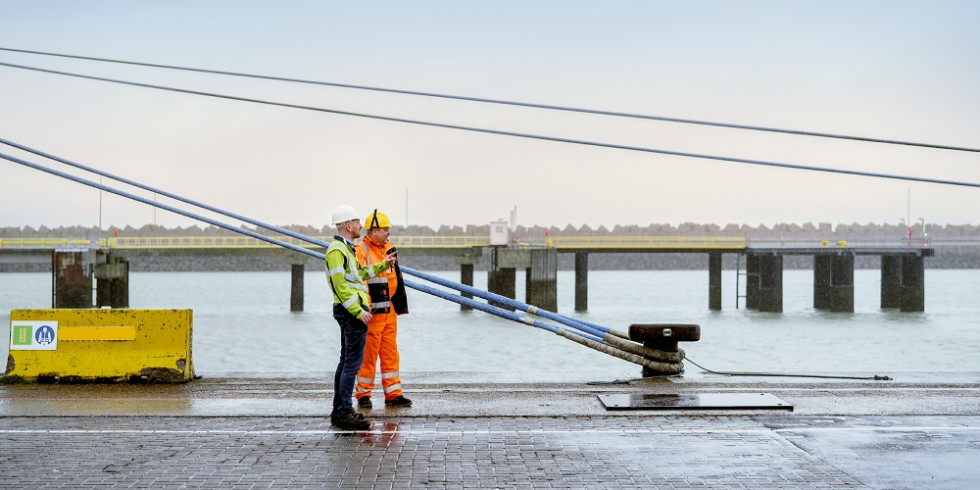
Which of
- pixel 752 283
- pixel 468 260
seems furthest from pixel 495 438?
pixel 752 283

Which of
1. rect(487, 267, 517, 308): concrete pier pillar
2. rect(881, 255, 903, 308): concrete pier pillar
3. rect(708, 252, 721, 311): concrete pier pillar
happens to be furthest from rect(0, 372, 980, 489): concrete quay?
rect(881, 255, 903, 308): concrete pier pillar

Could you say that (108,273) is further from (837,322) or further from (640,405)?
(640,405)

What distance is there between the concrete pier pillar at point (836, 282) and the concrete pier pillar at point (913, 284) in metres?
3.39

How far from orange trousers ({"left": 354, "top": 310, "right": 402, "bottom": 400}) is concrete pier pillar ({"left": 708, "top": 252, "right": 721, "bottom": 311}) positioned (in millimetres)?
56386

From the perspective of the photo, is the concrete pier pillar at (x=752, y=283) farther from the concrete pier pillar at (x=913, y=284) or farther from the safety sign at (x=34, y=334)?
the safety sign at (x=34, y=334)

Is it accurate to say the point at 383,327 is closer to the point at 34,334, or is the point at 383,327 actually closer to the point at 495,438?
the point at 495,438

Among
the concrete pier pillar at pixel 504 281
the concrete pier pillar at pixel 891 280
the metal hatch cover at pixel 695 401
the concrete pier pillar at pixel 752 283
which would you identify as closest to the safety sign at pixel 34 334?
the metal hatch cover at pixel 695 401

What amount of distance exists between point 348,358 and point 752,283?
197 feet

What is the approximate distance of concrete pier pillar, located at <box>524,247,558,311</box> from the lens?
174 feet

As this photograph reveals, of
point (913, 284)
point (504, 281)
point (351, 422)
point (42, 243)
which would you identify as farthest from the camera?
point (42, 243)

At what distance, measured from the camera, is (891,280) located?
65750 millimetres

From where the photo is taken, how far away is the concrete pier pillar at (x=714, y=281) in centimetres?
6353

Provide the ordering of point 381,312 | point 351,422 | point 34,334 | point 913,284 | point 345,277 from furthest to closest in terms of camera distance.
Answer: point 913,284
point 34,334
point 381,312
point 345,277
point 351,422

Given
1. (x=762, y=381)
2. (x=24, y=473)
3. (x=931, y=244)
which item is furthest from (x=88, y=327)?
(x=931, y=244)
